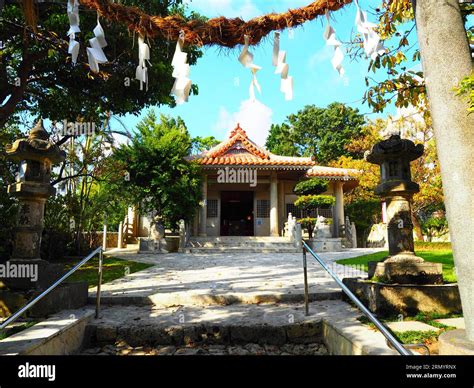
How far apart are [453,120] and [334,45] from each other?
1.44m

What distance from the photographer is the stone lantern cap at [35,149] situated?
3.76m

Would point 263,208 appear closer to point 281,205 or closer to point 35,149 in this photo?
point 281,205

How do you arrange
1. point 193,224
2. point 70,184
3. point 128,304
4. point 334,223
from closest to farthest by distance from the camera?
point 128,304 < point 70,184 < point 193,224 < point 334,223

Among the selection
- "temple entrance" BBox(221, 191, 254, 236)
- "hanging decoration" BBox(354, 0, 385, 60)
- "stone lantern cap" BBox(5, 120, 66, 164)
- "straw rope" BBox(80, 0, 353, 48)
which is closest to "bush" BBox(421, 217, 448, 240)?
"temple entrance" BBox(221, 191, 254, 236)

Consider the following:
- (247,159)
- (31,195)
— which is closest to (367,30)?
(31,195)

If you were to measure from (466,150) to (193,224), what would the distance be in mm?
13783

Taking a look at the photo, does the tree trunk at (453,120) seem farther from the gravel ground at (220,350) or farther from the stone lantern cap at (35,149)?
the stone lantern cap at (35,149)

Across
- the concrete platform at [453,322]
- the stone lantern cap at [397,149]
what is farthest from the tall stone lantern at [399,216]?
the concrete platform at [453,322]

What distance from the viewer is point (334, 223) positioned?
16297 mm

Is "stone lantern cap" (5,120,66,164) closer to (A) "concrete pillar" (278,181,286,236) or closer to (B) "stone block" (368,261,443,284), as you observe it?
(B) "stone block" (368,261,443,284)

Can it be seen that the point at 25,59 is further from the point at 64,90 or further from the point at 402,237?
the point at 402,237

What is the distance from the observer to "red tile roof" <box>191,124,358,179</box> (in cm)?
1425

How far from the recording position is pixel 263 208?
1662 centimetres

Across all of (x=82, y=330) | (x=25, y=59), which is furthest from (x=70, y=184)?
(x=82, y=330)
